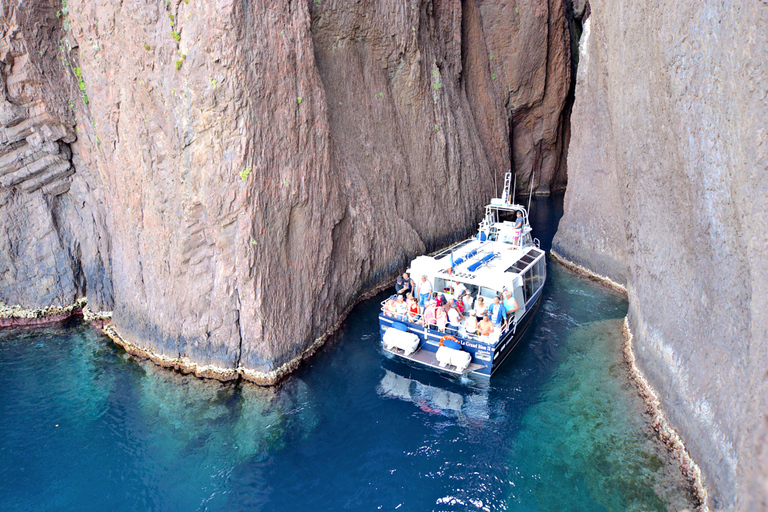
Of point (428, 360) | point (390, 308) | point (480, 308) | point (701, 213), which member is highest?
point (701, 213)

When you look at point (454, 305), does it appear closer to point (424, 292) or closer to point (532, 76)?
point (424, 292)

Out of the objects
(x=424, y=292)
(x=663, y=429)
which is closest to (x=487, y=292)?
(x=424, y=292)

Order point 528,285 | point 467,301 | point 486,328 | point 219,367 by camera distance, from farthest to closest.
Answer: point 528,285, point 467,301, point 219,367, point 486,328

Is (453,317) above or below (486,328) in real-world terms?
above

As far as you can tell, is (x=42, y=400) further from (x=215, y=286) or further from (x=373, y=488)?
(x=373, y=488)

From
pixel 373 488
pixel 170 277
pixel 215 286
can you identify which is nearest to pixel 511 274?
pixel 373 488
